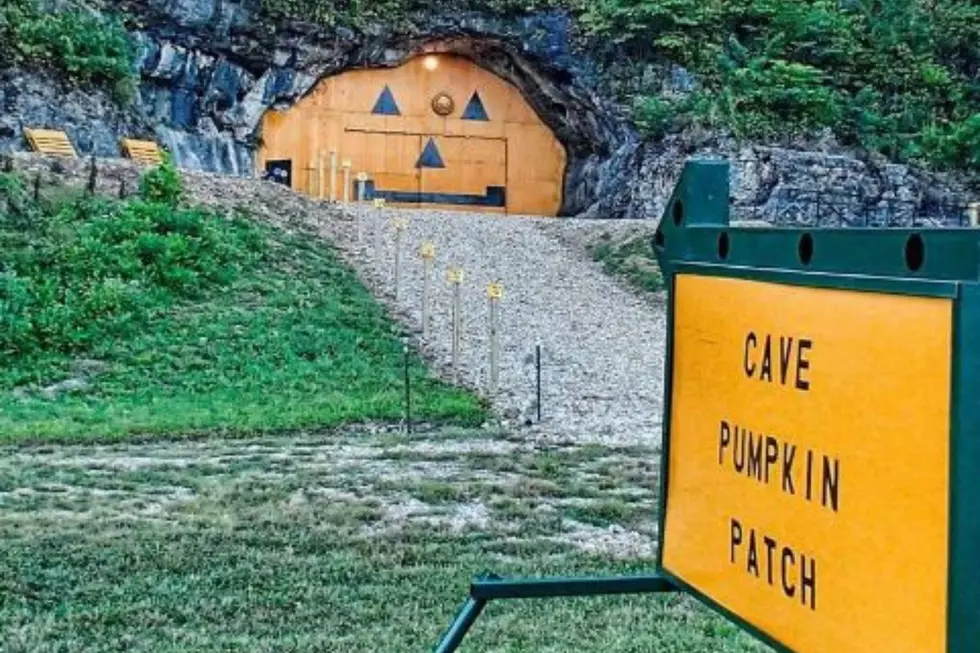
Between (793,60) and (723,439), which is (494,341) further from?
(793,60)

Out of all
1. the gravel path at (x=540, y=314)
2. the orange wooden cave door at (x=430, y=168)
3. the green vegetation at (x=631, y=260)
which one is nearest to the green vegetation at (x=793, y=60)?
the orange wooden cave door at (x=430, y=168)

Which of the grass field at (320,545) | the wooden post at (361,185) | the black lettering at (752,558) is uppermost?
the wooden post at (361,185)

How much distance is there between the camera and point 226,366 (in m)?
13.8

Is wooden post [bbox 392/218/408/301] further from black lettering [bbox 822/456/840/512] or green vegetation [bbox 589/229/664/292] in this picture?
black lettering [bbox 822/456/840/512]

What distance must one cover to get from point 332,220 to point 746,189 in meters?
6.80

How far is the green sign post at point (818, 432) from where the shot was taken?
4.79 ft

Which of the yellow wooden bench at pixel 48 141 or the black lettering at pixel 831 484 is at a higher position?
the yellow wooden bench at pixel 48 141

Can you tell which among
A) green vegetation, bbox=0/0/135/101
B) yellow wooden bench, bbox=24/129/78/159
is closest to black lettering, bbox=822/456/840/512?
yellow wooden bench, bbox=24/129/78/159

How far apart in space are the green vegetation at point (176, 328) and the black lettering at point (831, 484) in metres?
9.45

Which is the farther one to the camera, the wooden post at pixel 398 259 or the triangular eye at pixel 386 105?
the triangular eye at pixel 386 105

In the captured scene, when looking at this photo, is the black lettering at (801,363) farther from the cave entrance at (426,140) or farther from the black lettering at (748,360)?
the cave entrance at (426,140)

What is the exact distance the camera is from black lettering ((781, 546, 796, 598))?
1.80 metres

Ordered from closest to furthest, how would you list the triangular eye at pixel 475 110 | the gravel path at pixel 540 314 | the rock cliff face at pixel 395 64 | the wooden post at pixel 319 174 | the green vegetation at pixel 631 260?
the gravel path at pixel 540 314 < the green vegetation at pixel 631 260 < the rock cliff face at pixel 395 64 < the wooden post at pixel 319 174 < the triangular eye at pixel 475 110

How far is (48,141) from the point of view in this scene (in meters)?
21.0
